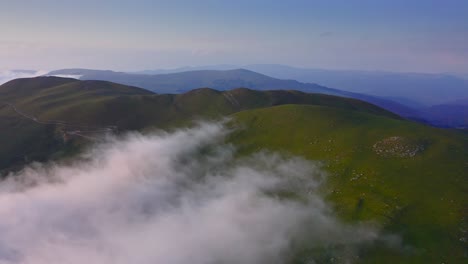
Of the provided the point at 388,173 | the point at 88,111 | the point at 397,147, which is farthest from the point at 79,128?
the point at 397,147

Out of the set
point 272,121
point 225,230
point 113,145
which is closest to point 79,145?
point 113,145

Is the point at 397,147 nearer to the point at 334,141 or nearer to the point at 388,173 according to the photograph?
the point at 388,173

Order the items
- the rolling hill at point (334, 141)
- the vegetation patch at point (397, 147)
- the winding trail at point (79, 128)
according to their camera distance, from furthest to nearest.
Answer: the winding trail at point (79, 128) → the vegetation patch at point (397, 147) → the rolling hill at point (334, 141)

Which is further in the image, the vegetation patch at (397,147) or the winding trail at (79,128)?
the winding trail at (79,128)

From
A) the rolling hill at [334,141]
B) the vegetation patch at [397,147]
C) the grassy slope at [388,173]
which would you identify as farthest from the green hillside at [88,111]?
the vegetation patch at [397,147]

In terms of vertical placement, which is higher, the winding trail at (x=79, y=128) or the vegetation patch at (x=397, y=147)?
the vegetation patch at (x=397, y=147)

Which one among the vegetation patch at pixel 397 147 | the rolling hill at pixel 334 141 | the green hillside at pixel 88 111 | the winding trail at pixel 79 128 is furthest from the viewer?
the winding trail at pixel 79 128

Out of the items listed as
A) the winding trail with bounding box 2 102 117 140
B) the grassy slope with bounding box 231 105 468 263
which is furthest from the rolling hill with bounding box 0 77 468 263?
the winding trail with bounding box 2 102 117 140

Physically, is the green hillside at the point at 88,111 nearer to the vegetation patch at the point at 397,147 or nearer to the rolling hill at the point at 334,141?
the rolling hill at the point at 334,141
